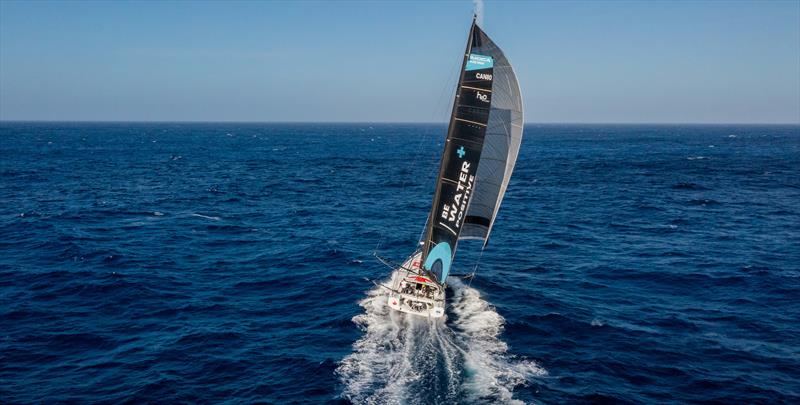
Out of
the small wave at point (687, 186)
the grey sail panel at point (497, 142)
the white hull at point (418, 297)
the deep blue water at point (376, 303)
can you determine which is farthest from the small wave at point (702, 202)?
the white hull at point (418, 297)

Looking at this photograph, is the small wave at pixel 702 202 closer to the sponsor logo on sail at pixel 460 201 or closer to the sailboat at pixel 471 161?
the sailboat at pixel 471 161

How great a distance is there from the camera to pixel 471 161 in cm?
2994

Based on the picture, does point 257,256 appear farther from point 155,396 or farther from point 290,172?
point 290,172

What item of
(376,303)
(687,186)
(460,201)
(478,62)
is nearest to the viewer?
(478,62)

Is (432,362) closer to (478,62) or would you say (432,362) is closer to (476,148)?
(476,148)

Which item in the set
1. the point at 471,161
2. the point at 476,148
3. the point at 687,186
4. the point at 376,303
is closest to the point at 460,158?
the point at 471,161

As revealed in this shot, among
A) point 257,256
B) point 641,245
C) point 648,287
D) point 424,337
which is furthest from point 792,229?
point 257,256

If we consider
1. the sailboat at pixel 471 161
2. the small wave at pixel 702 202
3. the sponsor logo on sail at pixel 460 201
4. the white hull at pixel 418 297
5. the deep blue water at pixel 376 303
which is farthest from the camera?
the small wave at pixel 702 202

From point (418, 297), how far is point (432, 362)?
522 centimetres

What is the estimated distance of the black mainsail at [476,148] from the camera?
28.5 metres

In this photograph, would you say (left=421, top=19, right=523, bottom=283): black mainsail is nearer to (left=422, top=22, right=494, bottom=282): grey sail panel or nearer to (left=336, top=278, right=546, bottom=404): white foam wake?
(left=422, top=22, right=494, bottom=282): grey sail panel

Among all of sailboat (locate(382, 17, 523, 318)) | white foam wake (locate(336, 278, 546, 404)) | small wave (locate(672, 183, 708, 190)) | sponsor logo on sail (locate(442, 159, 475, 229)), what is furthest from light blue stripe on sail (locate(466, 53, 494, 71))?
small wave (locate(672, 183, 708, 190))

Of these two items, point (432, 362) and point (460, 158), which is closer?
point (432, 362)

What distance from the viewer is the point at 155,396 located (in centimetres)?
2264
